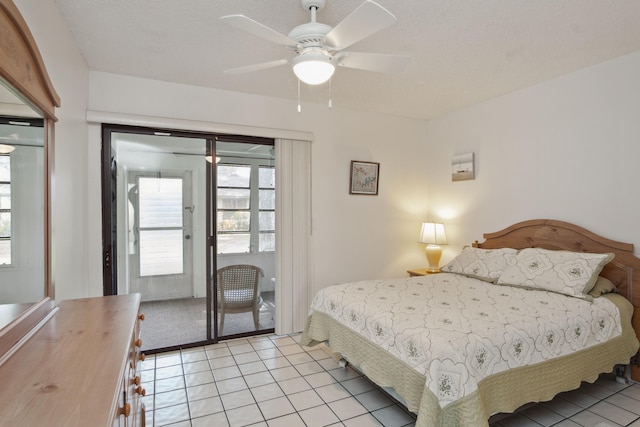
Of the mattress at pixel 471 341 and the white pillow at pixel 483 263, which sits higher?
the white pillow at pixel 483 263

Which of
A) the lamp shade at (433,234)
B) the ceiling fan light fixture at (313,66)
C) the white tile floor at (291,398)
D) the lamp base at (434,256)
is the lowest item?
the white tile floor at (291,398)

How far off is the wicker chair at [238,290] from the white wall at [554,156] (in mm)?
2366

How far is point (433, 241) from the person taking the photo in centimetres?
420

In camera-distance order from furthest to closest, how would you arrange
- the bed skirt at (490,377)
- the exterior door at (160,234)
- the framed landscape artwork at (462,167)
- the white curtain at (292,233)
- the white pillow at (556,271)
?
1. the framed landscape artwork at (462,167)
2. the white curtain at (292,233)
3. the exterior door at (160,234)
4. the white pillow at (556,271)
5. the bed skirt at (490,377)

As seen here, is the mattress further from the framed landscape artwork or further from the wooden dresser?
the framed landscape artwork

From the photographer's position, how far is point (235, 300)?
12.1ft

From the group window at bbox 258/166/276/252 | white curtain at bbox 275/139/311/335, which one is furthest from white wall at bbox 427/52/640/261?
window at bbox 258/166/276/252

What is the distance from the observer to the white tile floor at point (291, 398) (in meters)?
2.19

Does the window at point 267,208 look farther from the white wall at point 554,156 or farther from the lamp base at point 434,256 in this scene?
the white wall at point 554,156

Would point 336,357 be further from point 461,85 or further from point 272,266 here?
point 461,85

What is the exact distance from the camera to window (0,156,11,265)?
1.16 meters

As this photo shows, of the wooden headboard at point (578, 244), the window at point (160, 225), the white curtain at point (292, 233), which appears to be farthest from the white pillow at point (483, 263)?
the window at point (160, 225)

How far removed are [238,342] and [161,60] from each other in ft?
8.71

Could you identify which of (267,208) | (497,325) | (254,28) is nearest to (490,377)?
(497,325)
